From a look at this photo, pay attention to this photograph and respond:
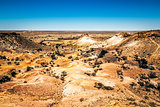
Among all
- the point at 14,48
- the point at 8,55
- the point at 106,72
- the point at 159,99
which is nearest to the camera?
the point at 159,99

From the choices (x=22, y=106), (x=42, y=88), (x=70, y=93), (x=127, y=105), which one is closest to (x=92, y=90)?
(x=70, y=93)

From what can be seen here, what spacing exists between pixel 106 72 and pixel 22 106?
15.3 m

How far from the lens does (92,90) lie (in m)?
14.9

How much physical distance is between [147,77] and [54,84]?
51.9ft

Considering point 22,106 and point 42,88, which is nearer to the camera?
point 22,106

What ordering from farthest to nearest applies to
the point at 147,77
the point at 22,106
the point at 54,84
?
1. the point at 147,77
2. the point at 54,84
3. the point at 22,106

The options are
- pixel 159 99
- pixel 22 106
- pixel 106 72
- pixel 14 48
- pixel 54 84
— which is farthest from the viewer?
pixel 14 48

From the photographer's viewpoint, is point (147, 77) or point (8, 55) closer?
point (147, 77)

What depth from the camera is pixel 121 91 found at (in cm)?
1519

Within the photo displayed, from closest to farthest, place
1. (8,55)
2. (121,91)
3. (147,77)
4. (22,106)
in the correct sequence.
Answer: (22,106)
(121,91)
(147,77)
(8,55)

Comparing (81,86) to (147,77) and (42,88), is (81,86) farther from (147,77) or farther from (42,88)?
(147,77)

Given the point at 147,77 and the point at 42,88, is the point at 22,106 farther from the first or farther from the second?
the point at 147,77

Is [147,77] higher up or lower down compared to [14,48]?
lower down

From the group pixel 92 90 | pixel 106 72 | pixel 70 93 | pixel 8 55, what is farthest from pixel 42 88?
pixel 8 55
